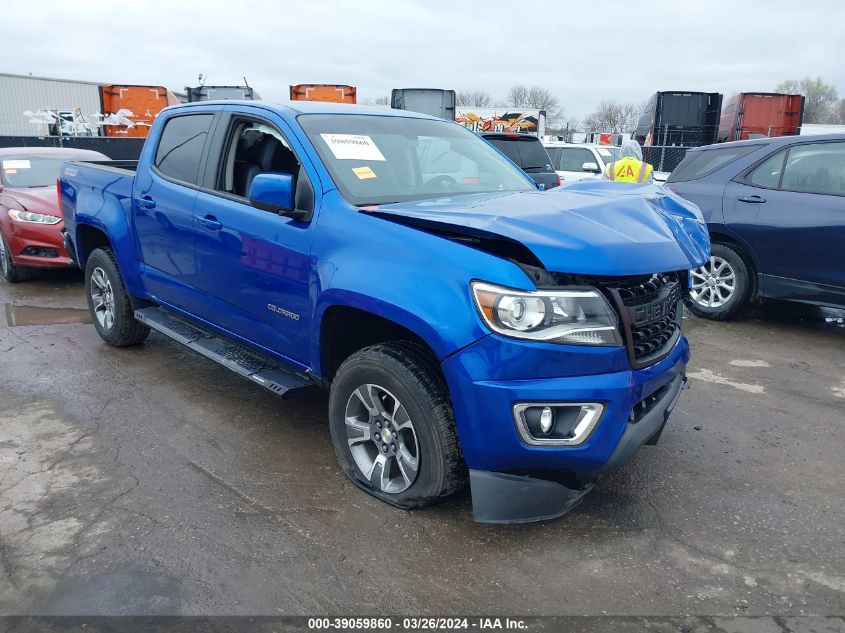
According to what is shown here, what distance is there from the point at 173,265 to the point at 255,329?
3.45 feet

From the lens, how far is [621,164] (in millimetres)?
8734

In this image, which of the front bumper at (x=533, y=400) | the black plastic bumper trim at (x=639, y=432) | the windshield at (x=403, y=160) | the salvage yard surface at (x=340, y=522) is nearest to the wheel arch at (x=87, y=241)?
the salvage yard surface at (x=340, y=522)

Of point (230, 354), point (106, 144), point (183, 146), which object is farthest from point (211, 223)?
point (106, 144)

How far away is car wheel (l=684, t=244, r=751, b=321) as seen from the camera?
6367mm

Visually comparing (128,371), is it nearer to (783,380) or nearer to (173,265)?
(173,265)

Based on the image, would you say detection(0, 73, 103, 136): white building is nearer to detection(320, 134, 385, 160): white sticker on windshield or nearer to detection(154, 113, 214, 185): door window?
detection(154, 113, 214, 185): door window

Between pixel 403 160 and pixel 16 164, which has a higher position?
pixel 403 160

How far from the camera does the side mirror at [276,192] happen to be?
3.25 m

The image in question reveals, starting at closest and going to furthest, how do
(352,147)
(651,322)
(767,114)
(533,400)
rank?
(533,400)
(651,322)
(352,147)
(767,114)

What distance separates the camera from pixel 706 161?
22.5 feet

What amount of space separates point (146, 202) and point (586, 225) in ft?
10.6

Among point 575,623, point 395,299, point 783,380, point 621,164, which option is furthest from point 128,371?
point 621,164

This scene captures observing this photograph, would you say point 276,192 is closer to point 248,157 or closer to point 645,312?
point 248,157

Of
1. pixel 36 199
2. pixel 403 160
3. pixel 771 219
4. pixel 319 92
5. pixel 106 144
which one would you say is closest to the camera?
pixel 403 160
